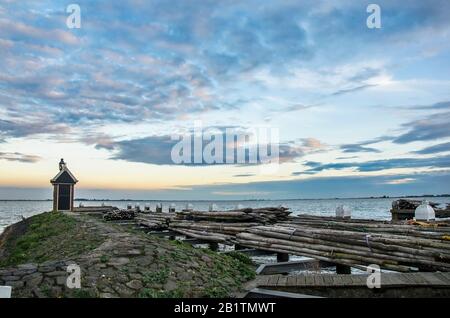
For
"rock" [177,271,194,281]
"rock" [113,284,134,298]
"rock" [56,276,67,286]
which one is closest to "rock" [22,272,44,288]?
"rock" [56,276,67,286]

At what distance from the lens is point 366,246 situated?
41.3 ft

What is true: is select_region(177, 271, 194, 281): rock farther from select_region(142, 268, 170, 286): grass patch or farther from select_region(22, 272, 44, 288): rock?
select_region(22, 272, 44, 288): rock

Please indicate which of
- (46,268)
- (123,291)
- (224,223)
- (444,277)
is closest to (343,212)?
(224,223)

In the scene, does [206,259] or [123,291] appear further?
[206,259]

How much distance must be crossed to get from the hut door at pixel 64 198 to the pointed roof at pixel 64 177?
3.44 feet

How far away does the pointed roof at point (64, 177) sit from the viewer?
3384 cm

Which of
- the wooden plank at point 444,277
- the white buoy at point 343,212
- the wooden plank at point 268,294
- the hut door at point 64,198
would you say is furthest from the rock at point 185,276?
the hut door at point 64,198

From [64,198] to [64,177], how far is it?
9.30ft

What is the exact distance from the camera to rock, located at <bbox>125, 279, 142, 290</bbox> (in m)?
8.20

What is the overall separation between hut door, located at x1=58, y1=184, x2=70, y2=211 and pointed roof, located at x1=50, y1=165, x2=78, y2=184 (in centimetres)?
105

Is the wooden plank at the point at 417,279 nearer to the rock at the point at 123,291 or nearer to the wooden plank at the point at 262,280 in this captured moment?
the wooden plank at the point at 262,280

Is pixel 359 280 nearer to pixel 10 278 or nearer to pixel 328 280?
pixel 328 280

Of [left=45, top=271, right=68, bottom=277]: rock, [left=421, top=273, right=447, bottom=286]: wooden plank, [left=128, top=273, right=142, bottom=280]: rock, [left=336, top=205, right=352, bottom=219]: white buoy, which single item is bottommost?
[left=421, top=273, right=447, bottom=286]: wooden plank
